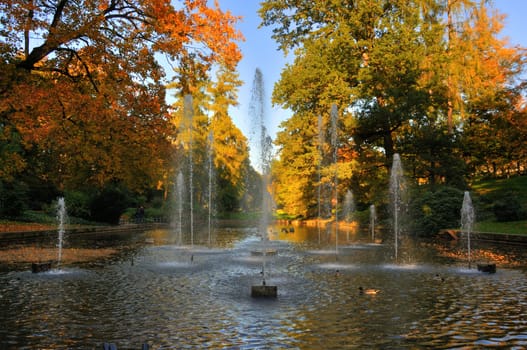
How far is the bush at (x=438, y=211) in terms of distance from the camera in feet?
88.6

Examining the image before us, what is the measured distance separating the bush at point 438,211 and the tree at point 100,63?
1680cm

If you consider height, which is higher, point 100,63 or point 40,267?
point 100,63

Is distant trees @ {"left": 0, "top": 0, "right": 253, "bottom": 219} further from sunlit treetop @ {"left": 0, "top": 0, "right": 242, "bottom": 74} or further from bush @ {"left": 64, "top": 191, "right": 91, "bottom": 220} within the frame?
bush @ {"left": 64, "top": 191, "right": 91, "bottom": 220}

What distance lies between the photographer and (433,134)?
32.2 m

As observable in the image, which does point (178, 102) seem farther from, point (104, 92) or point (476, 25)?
point (104, 92)

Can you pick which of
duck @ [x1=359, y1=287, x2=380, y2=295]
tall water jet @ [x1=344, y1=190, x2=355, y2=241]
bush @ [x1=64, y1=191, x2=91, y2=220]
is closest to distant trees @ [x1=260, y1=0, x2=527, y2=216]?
tall water jet @ [x1=344, y1=190, x2=355, y2=241]

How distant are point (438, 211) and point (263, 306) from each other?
70.7ft

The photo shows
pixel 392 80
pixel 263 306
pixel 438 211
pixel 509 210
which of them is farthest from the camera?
pixel 392 80

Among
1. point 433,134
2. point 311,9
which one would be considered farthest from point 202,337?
point 311,9

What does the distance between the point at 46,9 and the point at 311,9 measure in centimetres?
2335

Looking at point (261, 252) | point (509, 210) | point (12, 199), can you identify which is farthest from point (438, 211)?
point (12, 199)

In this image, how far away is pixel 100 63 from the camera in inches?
623

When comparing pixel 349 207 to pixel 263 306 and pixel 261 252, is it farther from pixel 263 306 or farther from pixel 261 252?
pixel 263 306

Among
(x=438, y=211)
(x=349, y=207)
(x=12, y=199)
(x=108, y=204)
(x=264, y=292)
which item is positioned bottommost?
(x=264, y=292)
